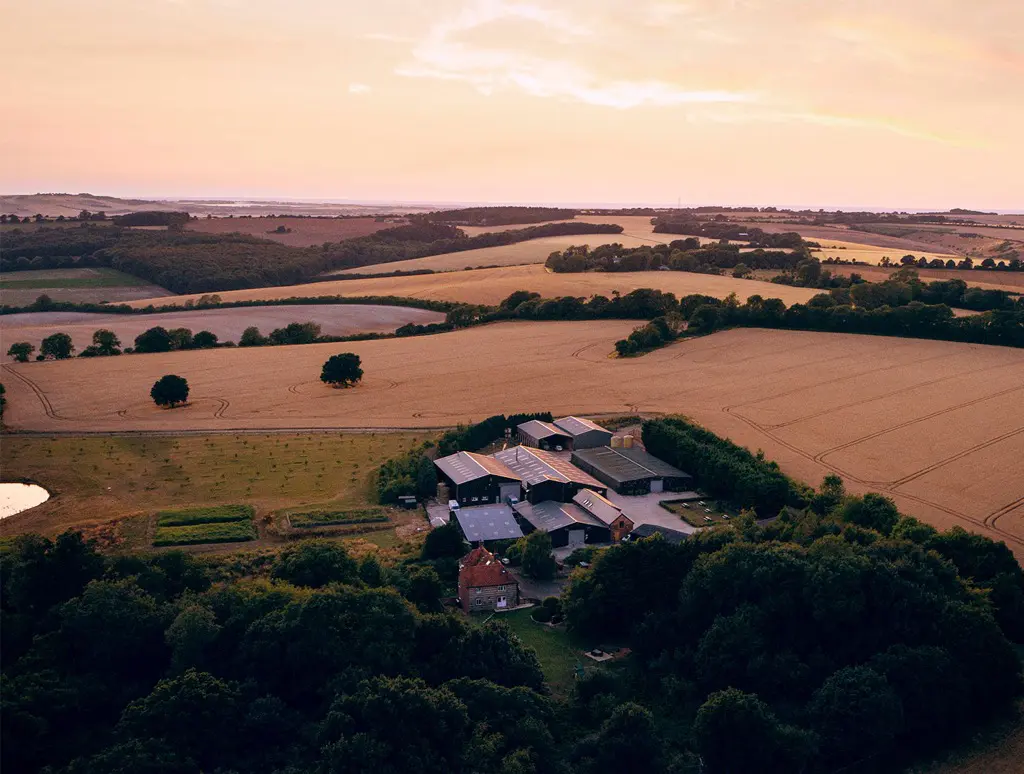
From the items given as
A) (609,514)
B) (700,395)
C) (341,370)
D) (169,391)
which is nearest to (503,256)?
(341,370)

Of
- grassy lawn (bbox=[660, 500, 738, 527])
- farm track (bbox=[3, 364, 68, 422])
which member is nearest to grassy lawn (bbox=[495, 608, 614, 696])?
grassy lawn (bbox=[660, 500, 738, 527])

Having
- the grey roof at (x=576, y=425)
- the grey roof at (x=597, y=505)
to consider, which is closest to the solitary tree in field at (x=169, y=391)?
the grey roof at (x=576, y=425)

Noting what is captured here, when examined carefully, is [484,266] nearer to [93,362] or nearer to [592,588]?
[93,362]

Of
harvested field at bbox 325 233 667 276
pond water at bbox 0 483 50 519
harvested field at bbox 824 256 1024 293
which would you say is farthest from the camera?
harvested field at bbox 325 233 667 276

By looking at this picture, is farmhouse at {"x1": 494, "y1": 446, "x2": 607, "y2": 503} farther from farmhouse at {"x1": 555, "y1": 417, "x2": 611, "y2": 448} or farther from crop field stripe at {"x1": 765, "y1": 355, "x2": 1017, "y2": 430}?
crop field stripe at {"x1": 765, "y1": 355, "x2": 1017, "y2": 430}

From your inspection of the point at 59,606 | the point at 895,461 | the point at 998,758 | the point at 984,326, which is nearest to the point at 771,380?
the point at 895,461

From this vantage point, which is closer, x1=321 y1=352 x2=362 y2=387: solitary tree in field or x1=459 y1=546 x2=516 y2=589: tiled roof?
x1=459 y1=546 x2=516 y2=589: tiled roof

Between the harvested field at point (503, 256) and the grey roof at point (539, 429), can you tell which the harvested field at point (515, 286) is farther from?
the grey roof at point (539, 429)
